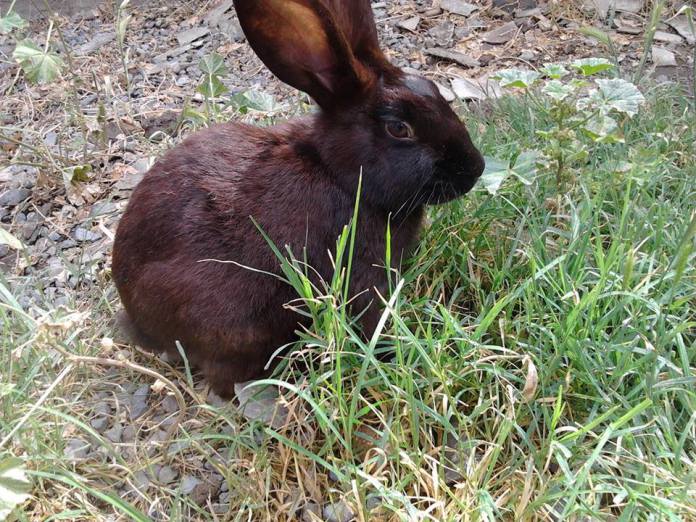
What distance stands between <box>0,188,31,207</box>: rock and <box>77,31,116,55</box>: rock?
163 cm

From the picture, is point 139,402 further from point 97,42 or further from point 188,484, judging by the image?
point 97,42

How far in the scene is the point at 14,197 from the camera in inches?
136

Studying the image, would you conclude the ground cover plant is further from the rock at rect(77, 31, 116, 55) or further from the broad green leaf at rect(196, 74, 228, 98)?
the rock at rect(77, 31, 116, 55)

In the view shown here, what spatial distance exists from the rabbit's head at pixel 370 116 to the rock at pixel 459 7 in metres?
2.67

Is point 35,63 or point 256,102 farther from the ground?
point 35,63

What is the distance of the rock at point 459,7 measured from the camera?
15.1 feet

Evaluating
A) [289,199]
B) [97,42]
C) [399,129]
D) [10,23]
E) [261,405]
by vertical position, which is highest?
[10,23]

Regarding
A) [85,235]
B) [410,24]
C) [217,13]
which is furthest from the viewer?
[217,13]

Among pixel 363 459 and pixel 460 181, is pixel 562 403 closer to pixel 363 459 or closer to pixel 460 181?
pixel 363 459

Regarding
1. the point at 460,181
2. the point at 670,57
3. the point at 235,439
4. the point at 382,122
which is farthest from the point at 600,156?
the point at 235,439

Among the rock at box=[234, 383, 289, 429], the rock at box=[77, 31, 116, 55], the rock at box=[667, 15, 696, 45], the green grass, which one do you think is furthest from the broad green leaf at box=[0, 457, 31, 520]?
the rock at box=[667, 15, 696, 45]

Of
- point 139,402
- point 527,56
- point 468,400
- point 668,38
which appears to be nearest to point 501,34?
point 527,56

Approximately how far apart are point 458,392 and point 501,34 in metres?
3.13

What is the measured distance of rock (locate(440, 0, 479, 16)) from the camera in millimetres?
4598
